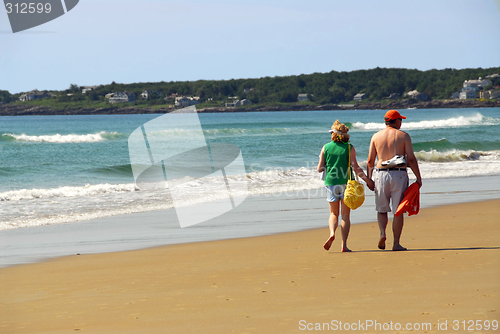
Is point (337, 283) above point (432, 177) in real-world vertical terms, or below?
above

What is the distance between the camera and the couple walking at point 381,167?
18.6ft

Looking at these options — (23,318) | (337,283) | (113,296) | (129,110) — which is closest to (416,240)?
(337,283)

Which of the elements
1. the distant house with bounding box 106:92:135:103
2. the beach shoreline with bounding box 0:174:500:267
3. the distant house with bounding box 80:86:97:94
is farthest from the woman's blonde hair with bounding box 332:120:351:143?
the distant house with bounding box 80:86:97:94

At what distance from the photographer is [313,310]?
3.84 meters

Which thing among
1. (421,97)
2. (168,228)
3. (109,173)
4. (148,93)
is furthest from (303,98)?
(168,228)

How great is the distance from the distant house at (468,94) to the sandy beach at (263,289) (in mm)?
116993

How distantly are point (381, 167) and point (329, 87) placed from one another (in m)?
127

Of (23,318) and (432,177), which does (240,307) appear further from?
(432,177)

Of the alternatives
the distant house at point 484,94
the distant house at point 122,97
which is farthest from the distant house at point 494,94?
the distant house at point 122,97

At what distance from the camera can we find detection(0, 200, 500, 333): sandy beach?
11.9 ft

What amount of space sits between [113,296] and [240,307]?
126 cm

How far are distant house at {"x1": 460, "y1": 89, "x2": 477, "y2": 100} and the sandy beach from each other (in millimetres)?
116993

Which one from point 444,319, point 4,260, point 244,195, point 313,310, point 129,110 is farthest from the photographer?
point 129,110

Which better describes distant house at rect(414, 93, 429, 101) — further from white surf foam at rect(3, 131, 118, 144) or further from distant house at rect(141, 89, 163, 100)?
white surf foam at rect(3, 131, 118, 144)
